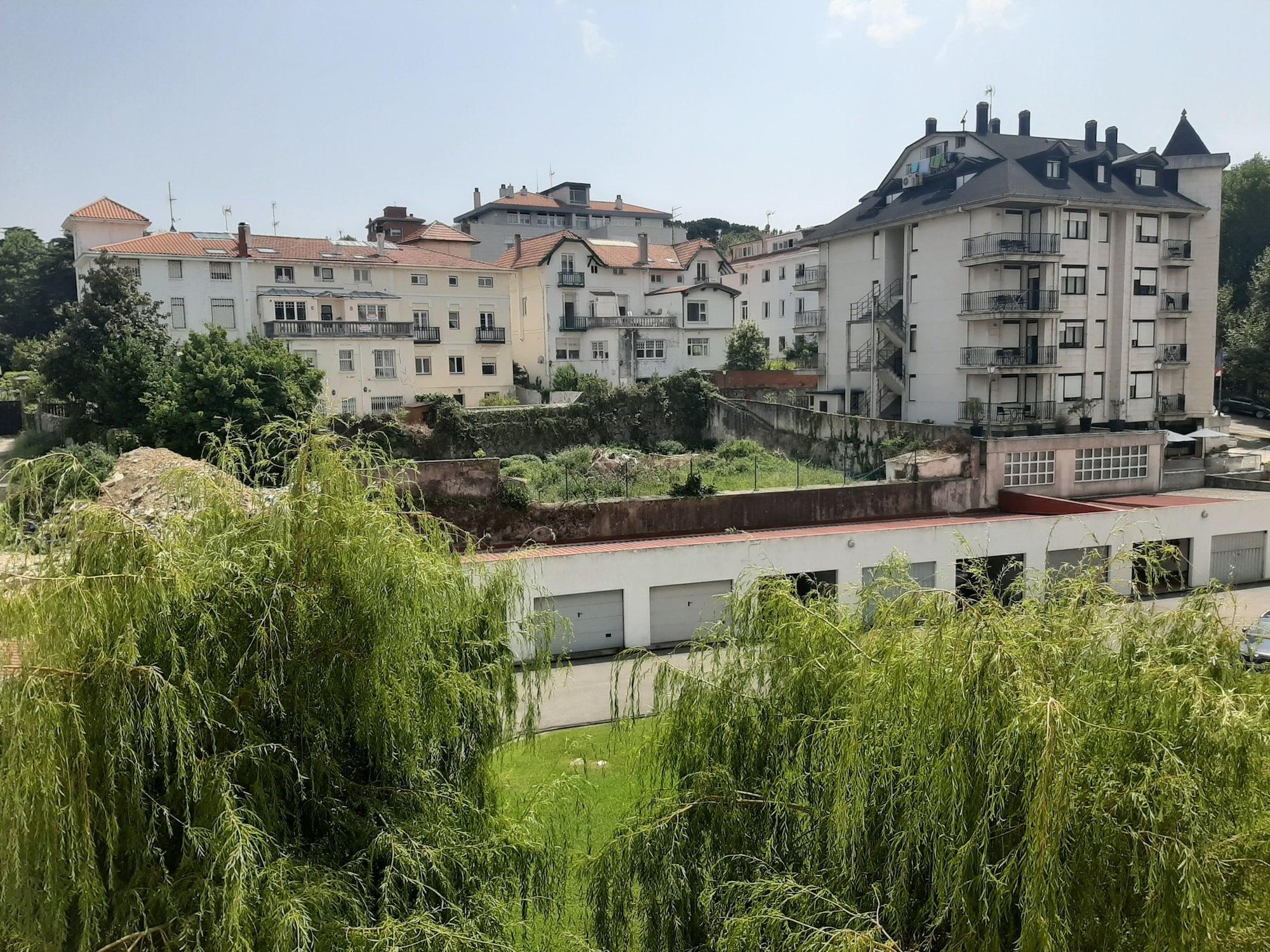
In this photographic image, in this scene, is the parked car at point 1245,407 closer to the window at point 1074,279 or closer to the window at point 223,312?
the window at point 1074,279

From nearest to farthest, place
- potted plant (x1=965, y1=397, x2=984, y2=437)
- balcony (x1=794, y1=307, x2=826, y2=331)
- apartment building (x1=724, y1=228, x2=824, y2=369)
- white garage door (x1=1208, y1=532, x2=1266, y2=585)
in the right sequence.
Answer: white garage door (x1=1208, y1=532, x2=1266, y2=585)
potted plant (x1=965, y1=397, x2=984, y2=437)
balcony (x1=794, y1=307, x2=826, y2=331)
apartment building (x1=724, y1=228, x2=824, y2=369)

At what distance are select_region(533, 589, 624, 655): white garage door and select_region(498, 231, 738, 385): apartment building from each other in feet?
94.4

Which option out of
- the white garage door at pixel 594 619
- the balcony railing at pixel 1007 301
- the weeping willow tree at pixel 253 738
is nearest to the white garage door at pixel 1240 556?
the balcony railing at pixel 1007 301

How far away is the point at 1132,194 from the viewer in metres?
45.9

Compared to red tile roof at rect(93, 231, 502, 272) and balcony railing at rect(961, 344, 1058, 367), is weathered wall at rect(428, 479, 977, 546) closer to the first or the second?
balcony railing at rect(961, 344, 1058, 367)

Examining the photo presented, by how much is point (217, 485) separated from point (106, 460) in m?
27.9

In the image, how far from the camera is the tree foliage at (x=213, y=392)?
35.1 meters

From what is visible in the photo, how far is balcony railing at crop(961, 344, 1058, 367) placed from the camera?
4303 cm

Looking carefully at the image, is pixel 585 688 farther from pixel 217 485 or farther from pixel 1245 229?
pixel 1245 229

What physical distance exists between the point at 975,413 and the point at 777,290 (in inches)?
1063

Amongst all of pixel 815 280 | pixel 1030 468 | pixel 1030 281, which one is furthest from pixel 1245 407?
pixel 1030 468

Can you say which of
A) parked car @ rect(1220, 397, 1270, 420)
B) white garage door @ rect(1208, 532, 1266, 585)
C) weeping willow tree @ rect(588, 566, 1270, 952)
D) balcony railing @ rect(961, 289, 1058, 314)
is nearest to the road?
white garage door @ rect(1208, 532, 1266, 585)

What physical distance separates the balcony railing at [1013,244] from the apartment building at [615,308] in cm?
1806

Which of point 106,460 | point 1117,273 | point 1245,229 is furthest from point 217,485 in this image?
point 1245,229
